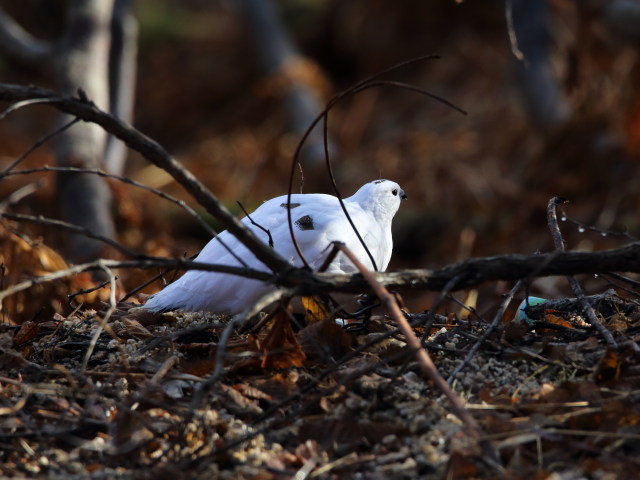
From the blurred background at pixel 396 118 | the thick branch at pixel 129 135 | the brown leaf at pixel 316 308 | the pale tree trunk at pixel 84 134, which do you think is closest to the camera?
the thick branch at pixel 129 135

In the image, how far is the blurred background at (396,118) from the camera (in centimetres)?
589

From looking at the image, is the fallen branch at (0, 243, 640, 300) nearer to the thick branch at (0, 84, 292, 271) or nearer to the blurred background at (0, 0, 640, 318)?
the thick branch at (0, 84, 292, 271)

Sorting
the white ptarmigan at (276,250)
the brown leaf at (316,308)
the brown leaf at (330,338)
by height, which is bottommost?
the brown leaf at (330,338)

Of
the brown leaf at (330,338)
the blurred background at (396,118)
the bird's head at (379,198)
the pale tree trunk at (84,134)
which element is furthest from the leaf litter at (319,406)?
the pale tree trunk at (84,134)

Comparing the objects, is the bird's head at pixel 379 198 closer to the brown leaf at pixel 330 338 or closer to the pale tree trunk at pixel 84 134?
the brown leaf at pixel 330 338

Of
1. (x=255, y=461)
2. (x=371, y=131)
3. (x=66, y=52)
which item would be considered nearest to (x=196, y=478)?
(x=255, y=461)

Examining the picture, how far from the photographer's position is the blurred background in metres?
5.89

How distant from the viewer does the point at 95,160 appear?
4.66 m

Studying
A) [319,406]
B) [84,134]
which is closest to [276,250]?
[319,406]

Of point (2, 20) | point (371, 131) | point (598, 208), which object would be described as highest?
point (371, 131)

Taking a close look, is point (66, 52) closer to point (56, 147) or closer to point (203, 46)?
point (56, 147)

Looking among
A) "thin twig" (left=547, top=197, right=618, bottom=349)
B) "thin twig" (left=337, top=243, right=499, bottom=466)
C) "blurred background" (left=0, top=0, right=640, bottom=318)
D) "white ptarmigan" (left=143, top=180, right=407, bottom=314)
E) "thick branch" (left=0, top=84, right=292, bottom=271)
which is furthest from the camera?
"blurred background" (left=0, top=0, right=640, bottom=318)

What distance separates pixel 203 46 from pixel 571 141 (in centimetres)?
667

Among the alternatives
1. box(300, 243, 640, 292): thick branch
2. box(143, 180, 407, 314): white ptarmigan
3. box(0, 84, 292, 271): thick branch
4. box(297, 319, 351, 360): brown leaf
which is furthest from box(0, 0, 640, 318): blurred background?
box(0, 84, 292, 271): thick branch
